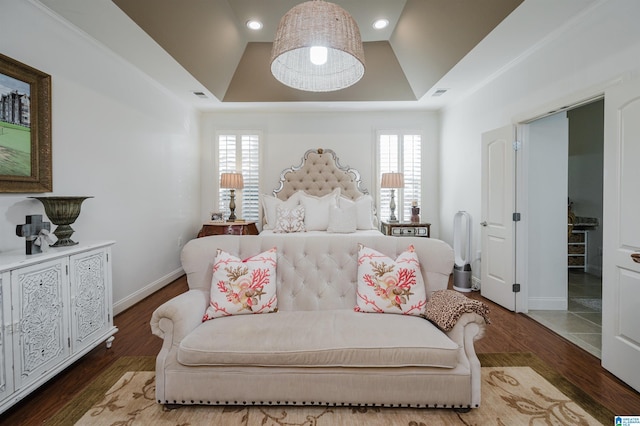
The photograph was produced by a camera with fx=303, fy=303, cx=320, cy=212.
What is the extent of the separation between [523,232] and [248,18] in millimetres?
3705

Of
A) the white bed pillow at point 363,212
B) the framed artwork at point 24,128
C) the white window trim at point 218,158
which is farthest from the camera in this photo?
the white window trim at point 218,158

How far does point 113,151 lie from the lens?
306 cm

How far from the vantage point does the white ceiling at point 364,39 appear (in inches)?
96.6

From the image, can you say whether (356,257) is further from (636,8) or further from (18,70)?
(18,70)

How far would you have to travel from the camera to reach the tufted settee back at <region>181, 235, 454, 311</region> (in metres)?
2.06

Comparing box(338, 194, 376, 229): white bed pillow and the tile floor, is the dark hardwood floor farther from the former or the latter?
box(338, 194, 376, 229): white bed pillow

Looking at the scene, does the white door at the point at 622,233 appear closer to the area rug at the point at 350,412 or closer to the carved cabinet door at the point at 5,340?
the area rug at the point at 350,412

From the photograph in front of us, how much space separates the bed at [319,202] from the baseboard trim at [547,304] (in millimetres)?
1856

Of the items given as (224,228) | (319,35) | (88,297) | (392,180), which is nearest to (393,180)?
(392,180)

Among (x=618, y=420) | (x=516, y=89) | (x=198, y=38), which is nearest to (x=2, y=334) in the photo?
(x=198, y=38)

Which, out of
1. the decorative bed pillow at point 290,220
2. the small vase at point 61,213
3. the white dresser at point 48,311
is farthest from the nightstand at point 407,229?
the small vase at point 61,213

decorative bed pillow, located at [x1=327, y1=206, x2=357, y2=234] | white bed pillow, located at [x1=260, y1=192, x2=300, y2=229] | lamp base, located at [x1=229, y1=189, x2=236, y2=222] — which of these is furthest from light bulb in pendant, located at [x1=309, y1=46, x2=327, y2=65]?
lamp base, located at [x1=229, y1=189, x2=236, y2=222]

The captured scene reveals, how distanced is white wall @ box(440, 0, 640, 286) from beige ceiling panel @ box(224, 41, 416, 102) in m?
0.95

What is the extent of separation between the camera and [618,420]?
161cm
